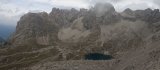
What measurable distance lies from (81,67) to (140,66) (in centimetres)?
3542

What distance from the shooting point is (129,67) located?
401 feet

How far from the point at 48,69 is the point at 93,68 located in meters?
22.6

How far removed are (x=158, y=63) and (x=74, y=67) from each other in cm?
4843

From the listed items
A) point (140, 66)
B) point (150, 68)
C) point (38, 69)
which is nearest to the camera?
point (150, 68)

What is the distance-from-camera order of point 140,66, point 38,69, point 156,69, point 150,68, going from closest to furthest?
point 156,69
point 150,68
point 140,66
point 38,69

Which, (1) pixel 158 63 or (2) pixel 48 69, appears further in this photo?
(2) pixel 48 69

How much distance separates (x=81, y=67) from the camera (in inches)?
5679

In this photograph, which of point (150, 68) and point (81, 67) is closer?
point (150, 68)

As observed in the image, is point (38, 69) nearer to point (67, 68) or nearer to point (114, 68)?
point (67, 68)

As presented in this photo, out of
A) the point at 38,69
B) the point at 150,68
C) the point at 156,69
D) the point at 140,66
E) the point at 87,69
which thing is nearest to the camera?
the point at 156,69

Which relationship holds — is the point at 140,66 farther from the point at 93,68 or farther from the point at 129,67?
the point at 93,68

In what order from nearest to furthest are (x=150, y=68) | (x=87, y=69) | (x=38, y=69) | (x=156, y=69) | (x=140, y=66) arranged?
(x=156, y=69) < (x=150, y=68) < (x=140, y=66) < (x=87, y=69) < (x=38, y=69)

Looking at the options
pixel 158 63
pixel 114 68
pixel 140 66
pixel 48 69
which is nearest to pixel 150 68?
pixel 158 63

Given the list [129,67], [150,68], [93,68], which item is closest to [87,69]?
[93,68]
